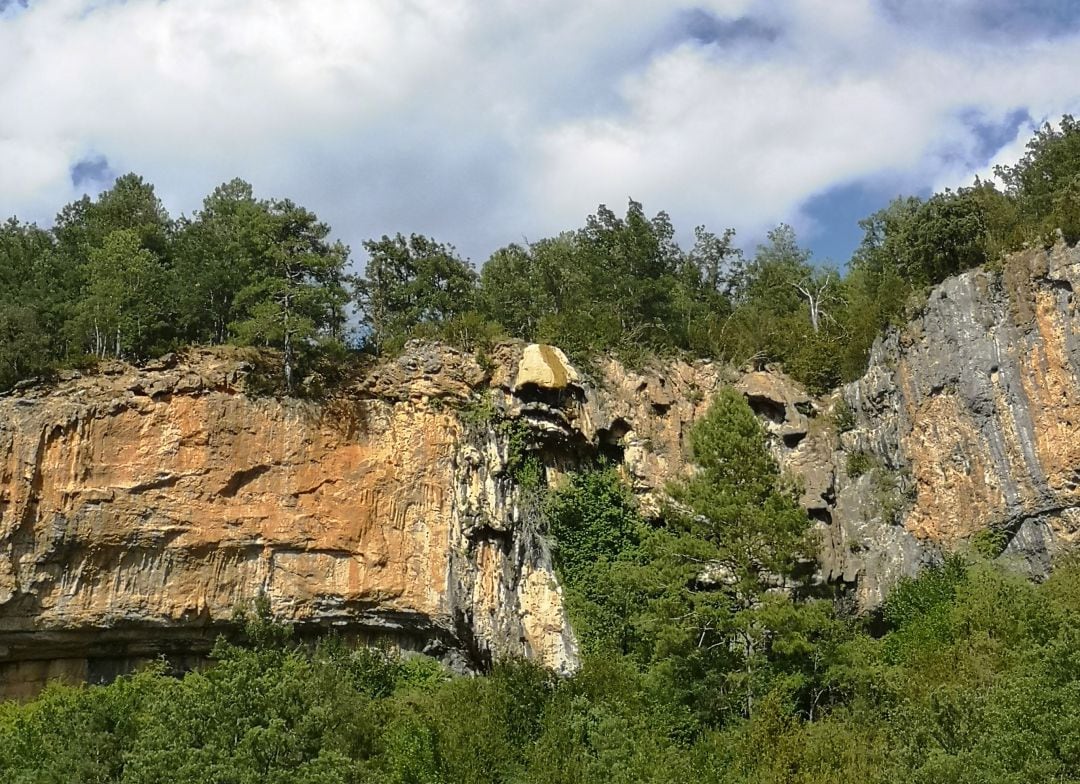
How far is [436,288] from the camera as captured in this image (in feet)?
124

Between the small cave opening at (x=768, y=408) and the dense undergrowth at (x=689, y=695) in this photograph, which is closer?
the dense undergrowth at (x=689, y=695)

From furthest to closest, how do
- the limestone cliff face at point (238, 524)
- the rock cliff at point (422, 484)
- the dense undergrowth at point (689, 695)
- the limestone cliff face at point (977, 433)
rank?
the limestone cliff face at point (238, 524) → the rock cliff at point (422, 484) → the limestone cliff face at point (977, 433) → the dense undergrowth at point (689, 695)

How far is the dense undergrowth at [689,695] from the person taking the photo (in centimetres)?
1587

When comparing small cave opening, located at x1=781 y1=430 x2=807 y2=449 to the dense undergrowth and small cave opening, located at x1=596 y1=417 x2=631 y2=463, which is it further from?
the dense undergrowth

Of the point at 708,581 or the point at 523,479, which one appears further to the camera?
the point at 523,479

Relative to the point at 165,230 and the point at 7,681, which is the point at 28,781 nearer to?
the point at 7,681

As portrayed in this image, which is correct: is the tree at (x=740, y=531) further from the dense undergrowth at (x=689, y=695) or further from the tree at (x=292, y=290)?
the tree at (x=292, y=290)

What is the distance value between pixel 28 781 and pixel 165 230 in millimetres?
31261

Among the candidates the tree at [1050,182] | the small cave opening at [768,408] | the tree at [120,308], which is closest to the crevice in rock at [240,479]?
the tree at [120,308]

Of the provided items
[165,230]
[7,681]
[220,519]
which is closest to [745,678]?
[220,519]

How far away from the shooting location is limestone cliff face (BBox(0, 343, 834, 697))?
2769 cm

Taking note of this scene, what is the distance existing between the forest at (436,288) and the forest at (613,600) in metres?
0.12

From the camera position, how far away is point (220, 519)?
1134 inches

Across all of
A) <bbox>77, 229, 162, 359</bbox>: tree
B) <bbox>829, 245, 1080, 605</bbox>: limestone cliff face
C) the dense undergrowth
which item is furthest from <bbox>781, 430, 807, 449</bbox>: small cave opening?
<bbox>77, 229, 162, 359</bbox>: tree
